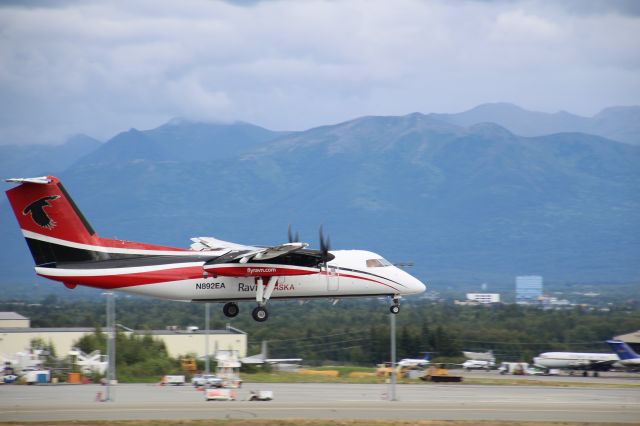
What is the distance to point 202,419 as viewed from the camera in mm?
47531

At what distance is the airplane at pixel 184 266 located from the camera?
49000mm

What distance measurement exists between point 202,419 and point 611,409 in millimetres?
23074

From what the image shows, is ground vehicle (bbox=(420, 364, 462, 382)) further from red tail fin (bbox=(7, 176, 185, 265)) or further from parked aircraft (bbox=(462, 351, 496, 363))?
red tail fin (bbox=(7, 176, 185, 265))

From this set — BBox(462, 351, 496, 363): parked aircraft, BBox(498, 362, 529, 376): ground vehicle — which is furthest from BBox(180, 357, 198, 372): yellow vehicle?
BBox(462, 351, 496, 363): parked aircraft

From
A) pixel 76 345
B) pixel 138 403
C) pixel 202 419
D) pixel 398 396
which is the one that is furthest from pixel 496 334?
pixel 202 419

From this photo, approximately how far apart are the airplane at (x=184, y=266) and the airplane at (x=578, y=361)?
1808 inches

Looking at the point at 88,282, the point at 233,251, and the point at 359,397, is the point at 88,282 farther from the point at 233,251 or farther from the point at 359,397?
the point at 359,397

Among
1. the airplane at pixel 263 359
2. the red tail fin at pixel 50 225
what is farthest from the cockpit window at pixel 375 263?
the airplane at pixel 263 359

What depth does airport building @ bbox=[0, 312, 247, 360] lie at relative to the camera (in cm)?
10188

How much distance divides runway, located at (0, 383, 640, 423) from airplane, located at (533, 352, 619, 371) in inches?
785

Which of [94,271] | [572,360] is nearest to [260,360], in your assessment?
[572,360]

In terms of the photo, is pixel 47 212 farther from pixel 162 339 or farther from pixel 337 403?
pixel 162 339

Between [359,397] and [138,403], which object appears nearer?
[138,403]

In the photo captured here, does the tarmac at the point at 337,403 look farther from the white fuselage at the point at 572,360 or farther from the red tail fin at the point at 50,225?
the white fuselage at the point at 572,360
